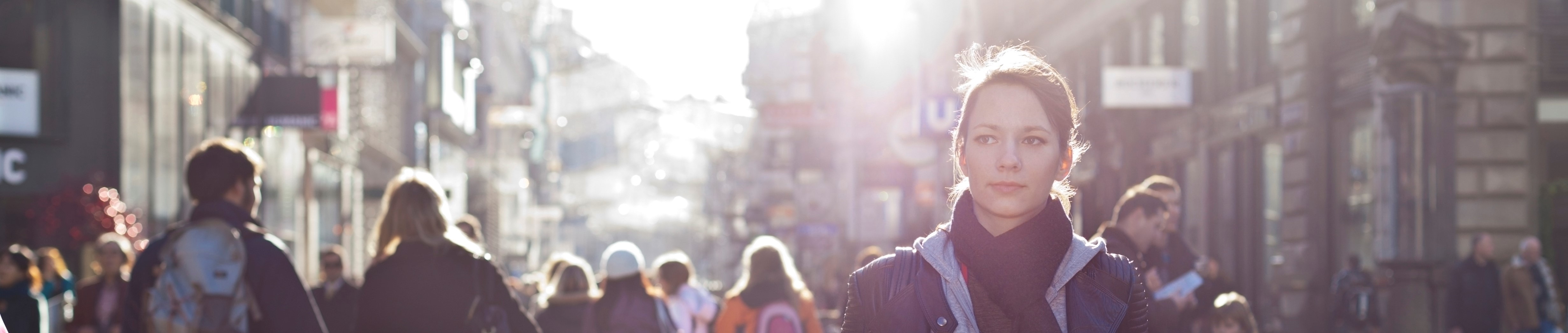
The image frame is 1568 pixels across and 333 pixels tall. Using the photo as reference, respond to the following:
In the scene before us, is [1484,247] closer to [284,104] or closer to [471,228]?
[471,228]

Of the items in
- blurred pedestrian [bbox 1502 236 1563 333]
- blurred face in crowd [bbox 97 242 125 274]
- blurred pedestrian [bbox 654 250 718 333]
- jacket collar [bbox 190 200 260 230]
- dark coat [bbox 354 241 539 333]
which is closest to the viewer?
jacket collar [bbox 190 200 260 230]

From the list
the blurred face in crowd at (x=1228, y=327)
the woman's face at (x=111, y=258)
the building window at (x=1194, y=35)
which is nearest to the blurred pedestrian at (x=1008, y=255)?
the blurred face in crowd at (x=1228, y=327)

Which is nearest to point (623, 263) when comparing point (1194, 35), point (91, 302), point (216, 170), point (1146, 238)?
point (1146, 238)

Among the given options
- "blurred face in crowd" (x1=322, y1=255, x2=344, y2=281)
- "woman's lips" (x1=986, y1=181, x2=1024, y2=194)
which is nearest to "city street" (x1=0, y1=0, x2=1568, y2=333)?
"woman's lips" (x1=986, y1=181, x2=1024, y2=194)

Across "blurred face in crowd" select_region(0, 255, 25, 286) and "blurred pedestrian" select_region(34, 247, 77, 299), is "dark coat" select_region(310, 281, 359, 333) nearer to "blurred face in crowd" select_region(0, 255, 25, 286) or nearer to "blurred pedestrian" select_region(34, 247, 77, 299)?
"blurred face in crowd" select_region(0, 255, 25, 286)

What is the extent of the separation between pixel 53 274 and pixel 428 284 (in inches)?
323

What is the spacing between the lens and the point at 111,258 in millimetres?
10922

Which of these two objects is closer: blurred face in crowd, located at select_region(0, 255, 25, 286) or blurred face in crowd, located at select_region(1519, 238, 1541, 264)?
blurred face in crowd, located at select_region(0, 255, 25, 286)

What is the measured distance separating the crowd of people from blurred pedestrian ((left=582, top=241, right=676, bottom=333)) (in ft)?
0.04

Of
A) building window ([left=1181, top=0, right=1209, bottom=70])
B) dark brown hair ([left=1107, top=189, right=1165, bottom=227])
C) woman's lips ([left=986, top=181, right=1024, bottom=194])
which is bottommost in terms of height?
dark brown hair ([left=1107, top=189, right=1165, bottom=227])

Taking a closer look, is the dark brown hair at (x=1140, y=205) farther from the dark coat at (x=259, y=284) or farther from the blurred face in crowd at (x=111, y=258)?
the blurred face in crowd at (x=111, y=258)

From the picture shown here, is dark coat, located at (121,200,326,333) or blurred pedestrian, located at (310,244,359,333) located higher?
dark coat, located at (121,200,326,333)

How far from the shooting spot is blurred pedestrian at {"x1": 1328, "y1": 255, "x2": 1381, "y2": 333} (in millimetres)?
16031

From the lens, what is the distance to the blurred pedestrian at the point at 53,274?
43.5 ft
